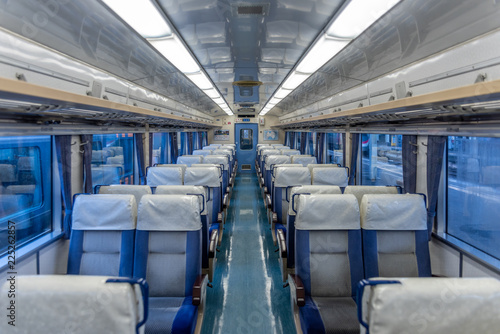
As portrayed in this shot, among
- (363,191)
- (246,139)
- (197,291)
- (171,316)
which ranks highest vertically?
(246,139)

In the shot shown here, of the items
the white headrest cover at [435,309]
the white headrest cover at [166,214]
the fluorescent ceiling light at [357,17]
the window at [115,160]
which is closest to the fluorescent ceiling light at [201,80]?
the window at [115,160]

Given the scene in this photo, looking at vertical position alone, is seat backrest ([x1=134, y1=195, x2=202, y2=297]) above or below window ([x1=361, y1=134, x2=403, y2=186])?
below

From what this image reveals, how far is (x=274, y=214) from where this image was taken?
5246mm

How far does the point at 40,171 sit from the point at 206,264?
269 cm

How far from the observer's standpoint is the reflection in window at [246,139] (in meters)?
18.7

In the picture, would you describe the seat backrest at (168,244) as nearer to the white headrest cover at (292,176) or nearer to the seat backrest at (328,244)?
the seat backrest at (328,244)

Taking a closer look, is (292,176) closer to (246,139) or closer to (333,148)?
(333,148)

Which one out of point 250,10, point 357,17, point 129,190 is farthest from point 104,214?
point 357,17

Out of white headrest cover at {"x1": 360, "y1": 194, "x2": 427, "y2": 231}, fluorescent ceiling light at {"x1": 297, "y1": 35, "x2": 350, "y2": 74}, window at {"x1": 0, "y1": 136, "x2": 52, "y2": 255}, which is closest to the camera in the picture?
white headrest cover at {"x1": 360, "y1": 194, "x2": 427, "y2": 231}

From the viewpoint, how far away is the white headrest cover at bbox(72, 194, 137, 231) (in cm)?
292

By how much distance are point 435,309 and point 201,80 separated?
20.3 feet

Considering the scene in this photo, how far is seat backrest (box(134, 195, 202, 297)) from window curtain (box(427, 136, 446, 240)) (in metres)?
3.10

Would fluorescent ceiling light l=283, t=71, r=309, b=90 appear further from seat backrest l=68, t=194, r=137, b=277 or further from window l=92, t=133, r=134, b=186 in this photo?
seat backrest l=68, t=194, r=137, b=277

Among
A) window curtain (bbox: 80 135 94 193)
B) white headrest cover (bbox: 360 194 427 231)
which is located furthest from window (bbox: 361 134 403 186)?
window curtain (bbox: 80 135 94 193)
